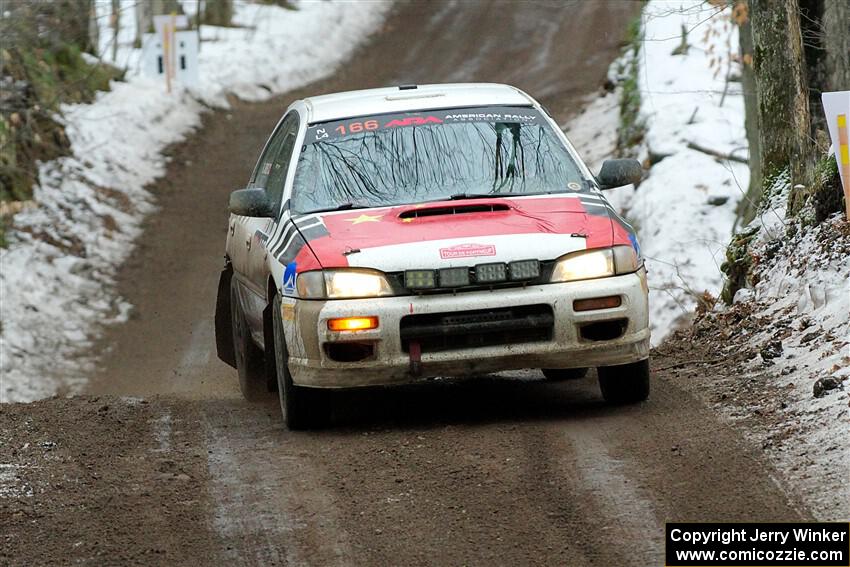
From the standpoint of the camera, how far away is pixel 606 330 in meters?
7.02

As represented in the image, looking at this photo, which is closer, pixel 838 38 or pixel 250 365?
pixel 250 365

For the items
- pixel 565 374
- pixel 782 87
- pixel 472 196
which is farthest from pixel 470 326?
pixel 782 87

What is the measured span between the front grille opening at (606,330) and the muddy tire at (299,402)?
1.39m

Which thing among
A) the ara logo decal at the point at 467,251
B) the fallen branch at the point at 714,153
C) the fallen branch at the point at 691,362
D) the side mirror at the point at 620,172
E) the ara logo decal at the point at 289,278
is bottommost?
the fallen branch at the point at 714,153

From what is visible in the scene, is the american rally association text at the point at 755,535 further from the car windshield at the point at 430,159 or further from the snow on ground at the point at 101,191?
the snow on ground at the point at 101,191

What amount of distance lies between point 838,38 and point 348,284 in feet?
17.2

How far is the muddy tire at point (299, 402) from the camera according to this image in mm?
7246

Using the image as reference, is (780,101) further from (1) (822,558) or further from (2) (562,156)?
(1) (822,558)

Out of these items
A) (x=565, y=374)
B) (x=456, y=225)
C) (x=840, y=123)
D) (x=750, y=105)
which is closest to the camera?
(x=456, y=225)

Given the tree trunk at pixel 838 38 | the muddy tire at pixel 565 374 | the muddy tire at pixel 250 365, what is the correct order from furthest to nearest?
1. the tree trunk at pixel 838 38
2. the muddy tire at pixel 250 365
3. the muddy tire at pixel 565 374

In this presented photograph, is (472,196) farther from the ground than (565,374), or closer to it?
farther from the ground

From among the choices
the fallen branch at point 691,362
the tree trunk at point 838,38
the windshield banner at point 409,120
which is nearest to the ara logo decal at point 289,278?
the windshield banner at point 409,120

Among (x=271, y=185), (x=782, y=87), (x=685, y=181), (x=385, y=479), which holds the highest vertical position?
(x=782, y=87)

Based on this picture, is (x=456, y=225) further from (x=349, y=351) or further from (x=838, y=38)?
(x=838, y=38)
